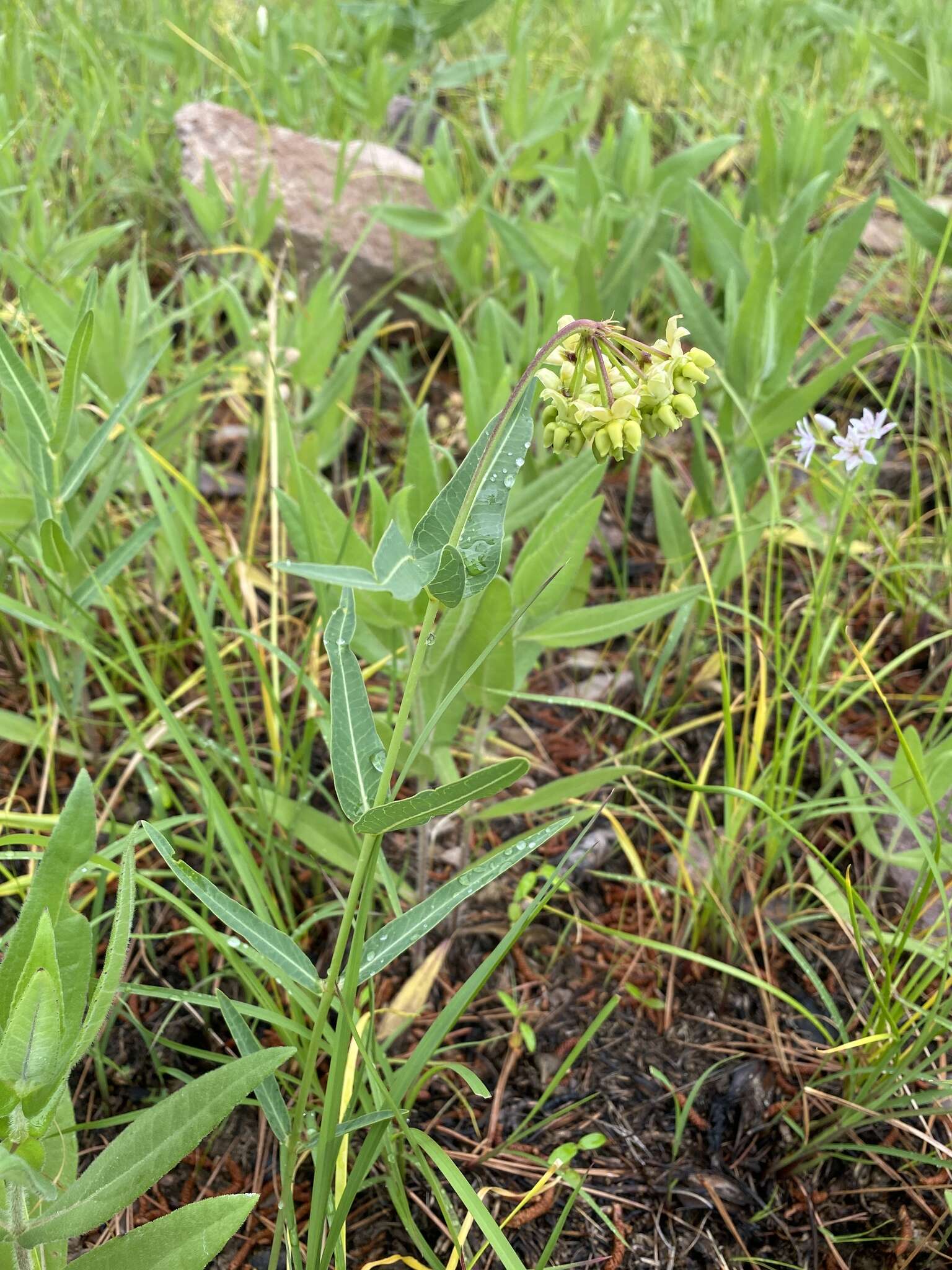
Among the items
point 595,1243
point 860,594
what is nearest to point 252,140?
point 860,594

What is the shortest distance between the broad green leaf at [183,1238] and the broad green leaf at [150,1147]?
0.13 ft

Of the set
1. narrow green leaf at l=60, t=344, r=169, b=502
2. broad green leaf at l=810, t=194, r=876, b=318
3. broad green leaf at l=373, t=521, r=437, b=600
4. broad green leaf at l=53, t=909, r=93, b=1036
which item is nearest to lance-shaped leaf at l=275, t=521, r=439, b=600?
broad green leaf at l=373, t=521, r=437, b=600

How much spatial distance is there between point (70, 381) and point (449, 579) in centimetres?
75

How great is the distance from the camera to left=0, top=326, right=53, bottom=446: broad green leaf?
1.39 metres

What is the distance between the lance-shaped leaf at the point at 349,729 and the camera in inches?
39.9

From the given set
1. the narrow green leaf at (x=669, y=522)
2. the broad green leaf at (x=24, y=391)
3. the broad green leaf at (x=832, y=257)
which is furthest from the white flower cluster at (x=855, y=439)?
the broad green leaf at (x=24, y=391)

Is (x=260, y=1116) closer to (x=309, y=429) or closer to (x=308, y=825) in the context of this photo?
(x=308, y=825)

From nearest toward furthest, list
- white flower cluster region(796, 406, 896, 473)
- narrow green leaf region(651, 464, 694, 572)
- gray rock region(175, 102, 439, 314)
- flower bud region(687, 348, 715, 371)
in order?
flower bud region(687, 348, 715, 371) → white flower cluster region(796, 406, 896, 473) → narrow green leaf region(651, 464, 694, 572) → gray rock region(175, 102, 439, 314)

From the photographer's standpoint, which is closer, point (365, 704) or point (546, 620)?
point (365, 704)

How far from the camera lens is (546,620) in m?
1.49

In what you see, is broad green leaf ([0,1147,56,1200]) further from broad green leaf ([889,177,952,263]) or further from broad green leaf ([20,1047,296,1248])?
broad green leaf ([889,177,952,263])

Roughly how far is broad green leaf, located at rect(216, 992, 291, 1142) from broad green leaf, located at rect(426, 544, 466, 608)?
47cm

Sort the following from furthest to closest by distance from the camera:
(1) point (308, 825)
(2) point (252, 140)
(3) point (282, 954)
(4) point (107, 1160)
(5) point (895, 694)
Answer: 1. (2) point (252, 140)
2. (5) point (895, 694)
3. (1) point (308, 825)
4. (3) point (282, 954)
5. (4) point (107, 1160)

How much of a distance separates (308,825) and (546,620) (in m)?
0.46
